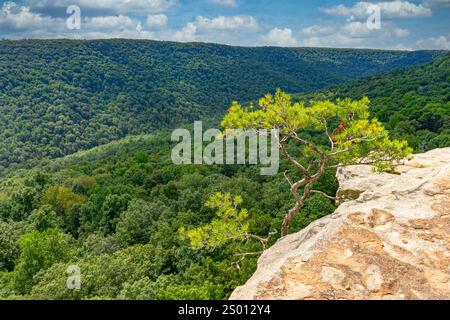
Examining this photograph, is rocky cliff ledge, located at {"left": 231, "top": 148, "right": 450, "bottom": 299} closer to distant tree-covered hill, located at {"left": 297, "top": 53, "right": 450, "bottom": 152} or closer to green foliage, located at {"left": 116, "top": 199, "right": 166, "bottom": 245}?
distant tree-covered hill, located at {"left": 297, "top": 53, "right": 450, "bottom": 152}

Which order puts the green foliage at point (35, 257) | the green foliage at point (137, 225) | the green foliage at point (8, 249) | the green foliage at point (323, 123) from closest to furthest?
the green foliage at point (323, 123)
the green foliage at point (35, 257)
the green foliage at point (8, 249)
the green foliage at point (137, 225)

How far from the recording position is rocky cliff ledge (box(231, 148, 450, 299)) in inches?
360

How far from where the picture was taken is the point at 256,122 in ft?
49.1

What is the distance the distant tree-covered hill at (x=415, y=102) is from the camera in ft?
211

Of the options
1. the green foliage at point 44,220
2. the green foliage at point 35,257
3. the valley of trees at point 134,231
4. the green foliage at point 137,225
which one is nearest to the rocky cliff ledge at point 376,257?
the valley of trees at point 134,231

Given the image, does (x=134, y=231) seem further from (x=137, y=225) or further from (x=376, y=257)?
(x=376, y=257)

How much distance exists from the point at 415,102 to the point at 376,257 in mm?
85025

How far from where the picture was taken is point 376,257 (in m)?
9.90

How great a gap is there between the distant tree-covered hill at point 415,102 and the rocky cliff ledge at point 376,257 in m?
30.6

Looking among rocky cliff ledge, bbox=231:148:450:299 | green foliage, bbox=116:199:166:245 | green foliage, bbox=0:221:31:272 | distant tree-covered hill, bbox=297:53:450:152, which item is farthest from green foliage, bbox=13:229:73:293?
distant tree-covered hill, bbox=297:53:450:152

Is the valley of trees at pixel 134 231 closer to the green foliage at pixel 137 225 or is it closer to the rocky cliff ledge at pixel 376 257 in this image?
the green foliage at pixel 137 225
